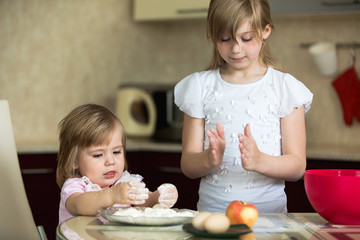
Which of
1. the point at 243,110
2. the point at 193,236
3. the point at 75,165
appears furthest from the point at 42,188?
the point at 193,236

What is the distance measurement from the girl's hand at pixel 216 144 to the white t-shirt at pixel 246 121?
236 millimetres

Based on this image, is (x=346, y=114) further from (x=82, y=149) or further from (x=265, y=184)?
(x=82, y=149)

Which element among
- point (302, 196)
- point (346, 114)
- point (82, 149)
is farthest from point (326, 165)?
point (82, 149)

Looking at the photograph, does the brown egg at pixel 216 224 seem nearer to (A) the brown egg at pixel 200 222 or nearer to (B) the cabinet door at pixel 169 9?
(A) the brown egg at pixel 200 222

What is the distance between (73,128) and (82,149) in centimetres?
6

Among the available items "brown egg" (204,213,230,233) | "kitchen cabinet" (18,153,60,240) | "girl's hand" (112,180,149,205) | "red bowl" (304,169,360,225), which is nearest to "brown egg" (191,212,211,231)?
"brown egg" (204,213,230,233)

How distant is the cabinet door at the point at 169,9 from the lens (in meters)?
2.90

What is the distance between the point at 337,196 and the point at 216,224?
341 mm

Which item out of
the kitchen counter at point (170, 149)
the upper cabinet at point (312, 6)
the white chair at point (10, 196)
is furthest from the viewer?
the upper cabinet at point (312, 6)

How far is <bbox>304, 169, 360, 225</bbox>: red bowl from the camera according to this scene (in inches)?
44.4

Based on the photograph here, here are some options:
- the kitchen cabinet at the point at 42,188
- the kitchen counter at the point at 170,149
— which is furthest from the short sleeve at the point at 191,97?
the kitchen cabinet at the point at 42,188

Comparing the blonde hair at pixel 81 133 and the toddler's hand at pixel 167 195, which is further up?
the blonde hair at pixel 81 133

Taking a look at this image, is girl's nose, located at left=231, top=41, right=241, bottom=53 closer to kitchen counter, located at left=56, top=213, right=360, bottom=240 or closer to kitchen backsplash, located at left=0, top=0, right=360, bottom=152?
kitchen counter, located at left=56, top=213, right=360, bottom=240

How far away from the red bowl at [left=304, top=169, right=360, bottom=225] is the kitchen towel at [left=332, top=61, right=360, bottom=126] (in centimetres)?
172
